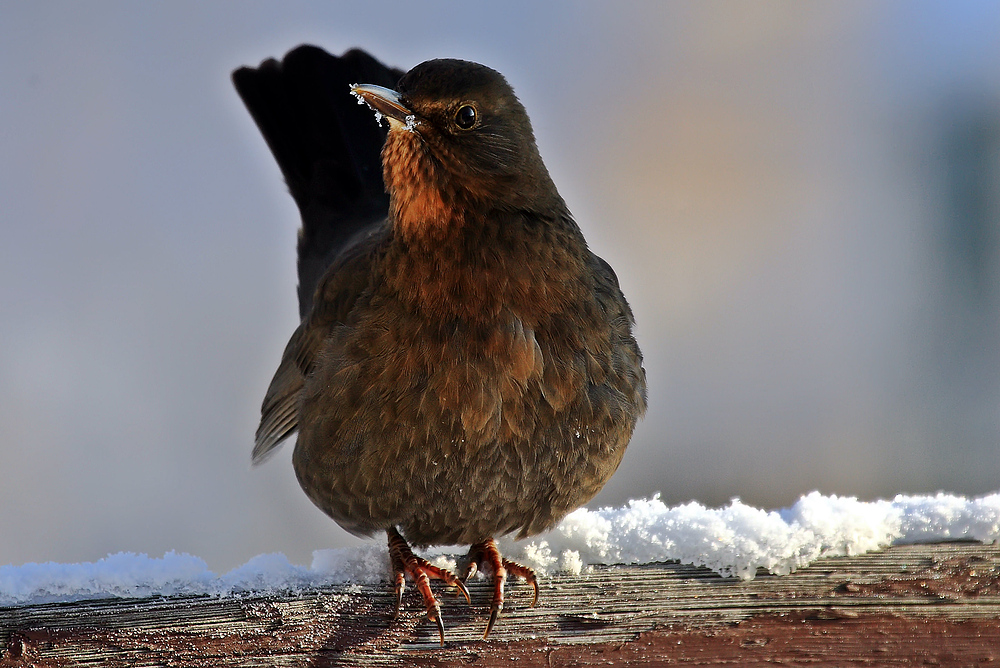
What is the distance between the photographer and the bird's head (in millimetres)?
2854

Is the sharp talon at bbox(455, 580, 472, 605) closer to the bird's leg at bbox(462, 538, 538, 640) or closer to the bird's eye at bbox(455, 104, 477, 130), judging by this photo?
the bird's leg at bbox(462, 538, 538, 640)

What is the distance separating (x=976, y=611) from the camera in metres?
2.42

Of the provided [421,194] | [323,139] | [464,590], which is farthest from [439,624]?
[323,139]

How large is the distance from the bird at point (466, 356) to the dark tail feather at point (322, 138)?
3.85 ft

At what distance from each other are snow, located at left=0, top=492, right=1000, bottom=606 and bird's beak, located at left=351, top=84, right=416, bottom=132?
1.17 meters

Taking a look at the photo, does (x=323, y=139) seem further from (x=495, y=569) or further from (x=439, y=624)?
(x=439, y=624)

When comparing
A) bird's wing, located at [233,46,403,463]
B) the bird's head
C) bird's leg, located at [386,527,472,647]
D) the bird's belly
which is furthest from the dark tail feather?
bird's leg, located at [386,527,472,647]

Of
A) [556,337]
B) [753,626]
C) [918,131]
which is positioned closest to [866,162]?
[918,131]

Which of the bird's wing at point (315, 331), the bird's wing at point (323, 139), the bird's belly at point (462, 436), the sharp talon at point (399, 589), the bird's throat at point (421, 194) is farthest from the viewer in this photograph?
the bird's wing at point (323, 139)

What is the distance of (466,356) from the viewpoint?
9.02ft

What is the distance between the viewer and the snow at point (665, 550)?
2338 mm

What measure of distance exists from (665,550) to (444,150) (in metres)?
1.22

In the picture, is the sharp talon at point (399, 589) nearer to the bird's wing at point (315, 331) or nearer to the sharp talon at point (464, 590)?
the sharp talon at point (464, 590)

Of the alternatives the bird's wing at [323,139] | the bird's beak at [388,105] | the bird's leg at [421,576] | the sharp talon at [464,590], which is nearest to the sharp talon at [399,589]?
the bird's leg at [421,576]
